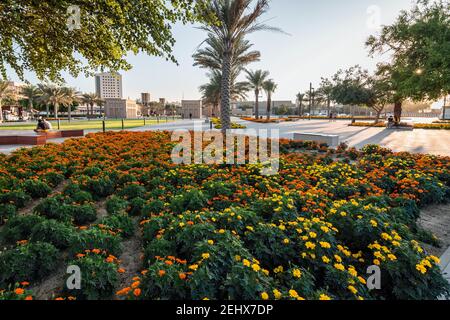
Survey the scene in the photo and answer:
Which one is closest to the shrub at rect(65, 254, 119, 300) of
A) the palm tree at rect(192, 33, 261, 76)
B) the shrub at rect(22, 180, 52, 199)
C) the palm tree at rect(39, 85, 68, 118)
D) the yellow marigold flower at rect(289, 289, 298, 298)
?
the yellow marigold flower at rect(289, 289, 298, 298)

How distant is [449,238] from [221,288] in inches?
171

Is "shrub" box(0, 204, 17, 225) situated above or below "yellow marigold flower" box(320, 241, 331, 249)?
→ below

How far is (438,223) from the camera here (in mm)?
4953

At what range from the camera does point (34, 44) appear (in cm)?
870

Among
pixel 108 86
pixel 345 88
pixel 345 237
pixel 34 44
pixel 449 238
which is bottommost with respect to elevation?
pixel 449 238

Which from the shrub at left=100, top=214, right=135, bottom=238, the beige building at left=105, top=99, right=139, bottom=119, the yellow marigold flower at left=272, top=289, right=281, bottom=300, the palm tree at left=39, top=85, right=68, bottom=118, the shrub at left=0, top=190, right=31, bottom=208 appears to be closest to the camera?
the yellow marigold flower at left=272, top=289, right=281, bottom=300

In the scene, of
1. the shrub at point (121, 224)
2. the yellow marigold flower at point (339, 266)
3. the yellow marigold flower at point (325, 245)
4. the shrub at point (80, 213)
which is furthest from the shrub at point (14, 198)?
the yellow marigold flower at point (339, 266)

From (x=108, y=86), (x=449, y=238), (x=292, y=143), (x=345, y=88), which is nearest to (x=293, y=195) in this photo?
(x=449, y=238)

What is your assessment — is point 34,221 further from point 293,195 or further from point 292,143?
point 292,143

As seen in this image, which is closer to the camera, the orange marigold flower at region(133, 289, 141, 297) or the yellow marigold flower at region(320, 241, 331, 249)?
the orange marigold flower at region(133, 289, 141, 297)

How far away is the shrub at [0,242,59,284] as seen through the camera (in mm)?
2920

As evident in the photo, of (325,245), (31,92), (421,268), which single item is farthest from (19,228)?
(31,92)

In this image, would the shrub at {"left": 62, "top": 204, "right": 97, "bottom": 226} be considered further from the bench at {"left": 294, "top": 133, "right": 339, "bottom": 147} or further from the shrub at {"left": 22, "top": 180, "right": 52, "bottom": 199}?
the bench at {"left": 294, "top": 133, "right": 339, "bottom": 147}

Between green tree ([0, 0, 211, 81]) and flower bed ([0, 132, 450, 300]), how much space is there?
433cm
